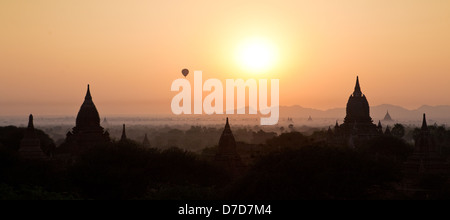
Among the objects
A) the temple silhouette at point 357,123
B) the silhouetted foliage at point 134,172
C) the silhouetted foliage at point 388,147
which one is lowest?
the silhouetted foliage at point 134,172

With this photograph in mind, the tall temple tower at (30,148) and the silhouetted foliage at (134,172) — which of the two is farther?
the tall temple tower at (30,148)

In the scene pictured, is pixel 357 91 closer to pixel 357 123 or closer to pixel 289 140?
pixel 357 123

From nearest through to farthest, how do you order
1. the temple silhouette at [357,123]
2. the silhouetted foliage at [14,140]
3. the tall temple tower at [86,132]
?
the tall temple tower at [86,132] → the silhouetted foliage at [14,140] → the temple silhouette at [357,123]

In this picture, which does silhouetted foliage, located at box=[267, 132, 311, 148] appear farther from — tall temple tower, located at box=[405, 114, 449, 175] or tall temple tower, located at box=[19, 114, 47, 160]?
tall temple tower, located at box=[19, 114, 47, 160]

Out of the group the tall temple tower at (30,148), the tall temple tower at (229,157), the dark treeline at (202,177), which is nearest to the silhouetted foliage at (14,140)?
the tall temple tower at (30,148)

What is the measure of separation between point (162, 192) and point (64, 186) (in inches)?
423

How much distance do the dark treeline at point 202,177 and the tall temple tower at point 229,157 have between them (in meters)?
8.42

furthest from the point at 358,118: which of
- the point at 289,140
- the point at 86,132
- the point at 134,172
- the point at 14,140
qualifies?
the point at 134,172

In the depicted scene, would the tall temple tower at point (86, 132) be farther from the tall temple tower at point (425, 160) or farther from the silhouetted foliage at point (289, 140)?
the silhouetted foliage at point (289, 140)

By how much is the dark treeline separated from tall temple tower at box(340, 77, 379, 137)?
4355cm

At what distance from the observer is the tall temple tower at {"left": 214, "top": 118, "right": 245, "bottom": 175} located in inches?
2763

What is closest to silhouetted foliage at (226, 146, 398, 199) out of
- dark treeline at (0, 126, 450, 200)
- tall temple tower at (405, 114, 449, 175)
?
dark treeline at (0, 126, 450, 200)

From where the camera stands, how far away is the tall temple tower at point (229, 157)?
230 feet
